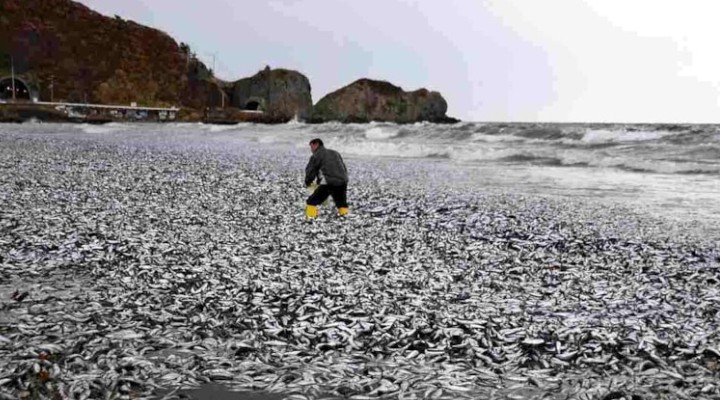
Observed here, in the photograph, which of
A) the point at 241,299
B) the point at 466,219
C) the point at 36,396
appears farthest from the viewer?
the point at 466,219

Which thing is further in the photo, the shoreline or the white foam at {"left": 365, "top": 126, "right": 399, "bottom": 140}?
the shoreline

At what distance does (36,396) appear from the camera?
6.09 metres

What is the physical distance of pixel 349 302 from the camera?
376 inches

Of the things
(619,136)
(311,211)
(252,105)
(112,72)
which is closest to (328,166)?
(311,211)

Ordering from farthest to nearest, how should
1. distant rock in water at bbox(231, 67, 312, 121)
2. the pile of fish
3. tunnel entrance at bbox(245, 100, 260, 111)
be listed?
1. tunnel entrance at bbox(245, 100, 260, 111)
2. distant rock in water at bbox(231, 67, 312, 121)
3. the pile of fish

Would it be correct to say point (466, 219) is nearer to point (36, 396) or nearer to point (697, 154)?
point (36, 396)

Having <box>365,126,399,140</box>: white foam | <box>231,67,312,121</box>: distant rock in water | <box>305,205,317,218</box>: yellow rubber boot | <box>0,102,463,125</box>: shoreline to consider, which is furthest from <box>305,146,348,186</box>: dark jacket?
<box>231,67,312,121</box>: distant rock in water

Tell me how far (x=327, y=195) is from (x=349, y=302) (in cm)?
782

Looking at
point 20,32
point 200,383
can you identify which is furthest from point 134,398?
point 20,32

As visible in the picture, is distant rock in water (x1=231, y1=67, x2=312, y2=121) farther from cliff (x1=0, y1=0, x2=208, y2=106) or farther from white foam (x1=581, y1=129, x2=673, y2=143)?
white foam (x1=581, y1=129, x2=673, y2=143)

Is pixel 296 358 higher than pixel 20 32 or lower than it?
lower

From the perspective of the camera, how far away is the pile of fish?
682 cm

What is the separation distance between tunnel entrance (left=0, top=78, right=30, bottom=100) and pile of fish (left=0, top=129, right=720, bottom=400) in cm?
15762

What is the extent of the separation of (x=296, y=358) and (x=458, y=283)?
4.39m
